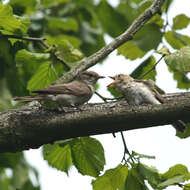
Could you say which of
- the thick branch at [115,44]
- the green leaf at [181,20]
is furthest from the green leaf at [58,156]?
the green leaf at [181,20]

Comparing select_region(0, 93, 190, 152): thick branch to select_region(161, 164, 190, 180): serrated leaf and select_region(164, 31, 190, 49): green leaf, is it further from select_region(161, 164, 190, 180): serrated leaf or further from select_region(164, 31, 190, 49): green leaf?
select_region(164, 31, 190, 49): green leaf

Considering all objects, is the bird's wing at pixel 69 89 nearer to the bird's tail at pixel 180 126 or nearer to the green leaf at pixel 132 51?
the green leaf at pixel 132 51

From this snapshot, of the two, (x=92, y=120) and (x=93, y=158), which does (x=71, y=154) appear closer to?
(x=93, y=158)

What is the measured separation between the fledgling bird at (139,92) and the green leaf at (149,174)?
606mm

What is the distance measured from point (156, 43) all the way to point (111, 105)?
123cm

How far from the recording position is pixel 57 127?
11.7ft

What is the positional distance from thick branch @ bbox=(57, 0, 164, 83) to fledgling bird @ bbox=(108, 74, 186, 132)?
1.61 ft

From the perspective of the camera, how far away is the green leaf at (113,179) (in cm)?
372

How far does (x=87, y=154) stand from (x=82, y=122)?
0.68 metres

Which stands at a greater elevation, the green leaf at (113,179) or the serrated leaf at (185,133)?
the serrated leaf at (185,133)

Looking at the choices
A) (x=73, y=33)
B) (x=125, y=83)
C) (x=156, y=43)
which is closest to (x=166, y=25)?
(x=156, y=43)

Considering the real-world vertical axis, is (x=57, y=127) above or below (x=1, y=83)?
below

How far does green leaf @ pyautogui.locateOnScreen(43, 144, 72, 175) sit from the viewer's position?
4380 millimetres

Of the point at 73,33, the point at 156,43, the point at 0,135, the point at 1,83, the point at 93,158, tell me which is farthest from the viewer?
the point at 73,33
